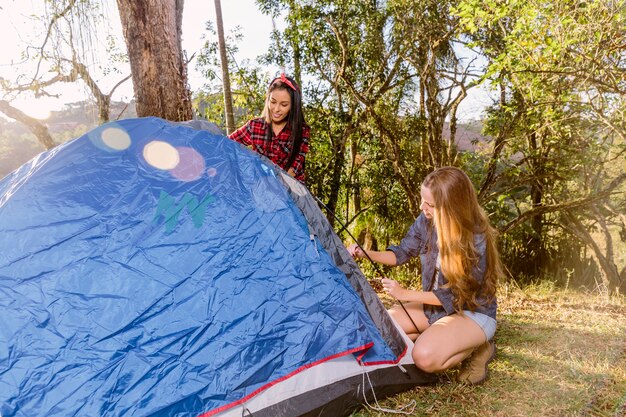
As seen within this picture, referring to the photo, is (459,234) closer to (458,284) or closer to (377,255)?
(458,284)

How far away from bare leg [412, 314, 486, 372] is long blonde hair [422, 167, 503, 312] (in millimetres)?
100

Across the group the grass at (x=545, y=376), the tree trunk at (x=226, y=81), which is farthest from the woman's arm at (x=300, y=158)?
the tree trunk at (x=226, y=81)

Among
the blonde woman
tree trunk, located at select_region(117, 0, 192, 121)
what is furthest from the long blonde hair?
tree trunk, located at select_region(117, 0, 192, 121)

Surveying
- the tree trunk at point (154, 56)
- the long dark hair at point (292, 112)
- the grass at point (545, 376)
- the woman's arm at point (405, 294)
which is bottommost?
the grass at point (545, 376)

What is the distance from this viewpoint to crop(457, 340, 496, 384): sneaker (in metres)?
2.57

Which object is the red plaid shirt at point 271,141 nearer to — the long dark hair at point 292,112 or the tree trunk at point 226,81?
the long dark hair at point 292,112

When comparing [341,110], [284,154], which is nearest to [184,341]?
[284,154]

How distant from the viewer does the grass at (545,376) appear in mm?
2311

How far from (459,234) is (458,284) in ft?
0.89

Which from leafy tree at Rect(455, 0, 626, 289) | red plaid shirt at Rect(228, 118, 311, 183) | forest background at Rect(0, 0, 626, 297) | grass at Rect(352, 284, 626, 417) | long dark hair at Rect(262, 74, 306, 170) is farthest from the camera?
forest background at Rect(0, 0, 626, 297)

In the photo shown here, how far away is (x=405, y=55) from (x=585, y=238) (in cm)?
346

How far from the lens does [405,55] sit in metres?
5.48

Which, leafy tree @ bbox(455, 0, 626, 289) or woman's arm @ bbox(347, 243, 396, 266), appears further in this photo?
leafy tree @ bbox(455, 0, 626, 289)

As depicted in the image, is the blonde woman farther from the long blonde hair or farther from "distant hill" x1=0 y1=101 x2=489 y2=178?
"distant hill" x1=0 y1=101 x2=489 y2=178
